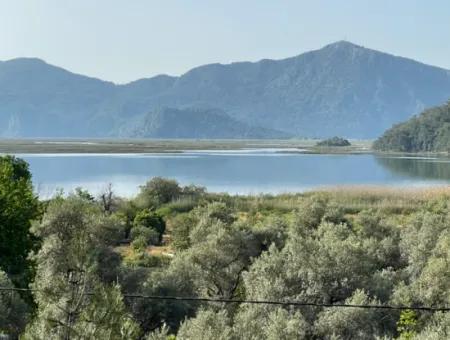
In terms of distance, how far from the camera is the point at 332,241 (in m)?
20.5

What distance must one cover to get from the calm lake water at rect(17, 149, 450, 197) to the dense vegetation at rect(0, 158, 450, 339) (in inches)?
1666

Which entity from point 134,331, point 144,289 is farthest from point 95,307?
point 144,289

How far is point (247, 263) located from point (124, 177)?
2605 inches

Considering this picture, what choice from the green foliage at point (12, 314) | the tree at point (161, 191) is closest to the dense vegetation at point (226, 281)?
the green foliage at point (12, 314)

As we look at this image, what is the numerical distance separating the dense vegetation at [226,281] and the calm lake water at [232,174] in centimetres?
4231

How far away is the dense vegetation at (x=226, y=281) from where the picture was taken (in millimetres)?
8750

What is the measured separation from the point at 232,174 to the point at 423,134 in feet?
314

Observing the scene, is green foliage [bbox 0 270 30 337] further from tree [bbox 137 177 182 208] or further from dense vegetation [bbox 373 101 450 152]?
dense vegetation [bbox 373 101 450 152]

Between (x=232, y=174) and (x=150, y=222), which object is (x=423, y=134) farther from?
(x=150, y=222)

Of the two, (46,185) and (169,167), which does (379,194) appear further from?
(169,167)

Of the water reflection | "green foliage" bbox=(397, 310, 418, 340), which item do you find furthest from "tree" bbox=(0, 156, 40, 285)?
the water reflection

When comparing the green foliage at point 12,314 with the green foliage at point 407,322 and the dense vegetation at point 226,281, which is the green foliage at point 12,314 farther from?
the green foliage at point 407,322

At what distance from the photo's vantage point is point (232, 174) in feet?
311

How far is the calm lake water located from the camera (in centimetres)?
7579
